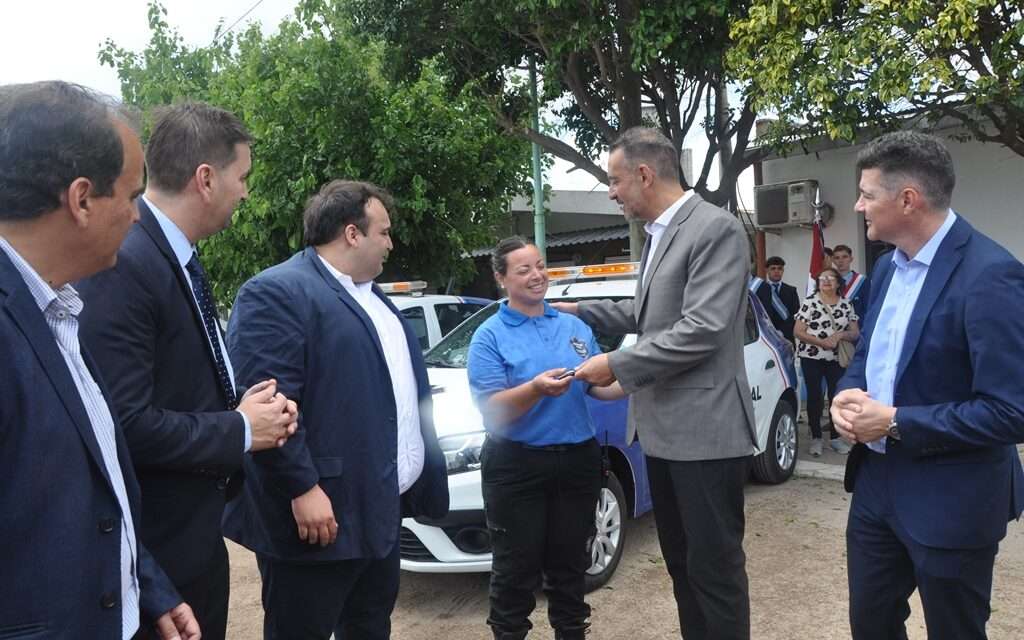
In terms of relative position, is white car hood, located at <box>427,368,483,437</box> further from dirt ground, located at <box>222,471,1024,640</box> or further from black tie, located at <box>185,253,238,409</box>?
black tie, located at <box>185,253,238,409</box>

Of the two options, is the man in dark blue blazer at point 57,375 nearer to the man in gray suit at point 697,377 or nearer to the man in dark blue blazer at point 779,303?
the man in gray suit at point 697,377

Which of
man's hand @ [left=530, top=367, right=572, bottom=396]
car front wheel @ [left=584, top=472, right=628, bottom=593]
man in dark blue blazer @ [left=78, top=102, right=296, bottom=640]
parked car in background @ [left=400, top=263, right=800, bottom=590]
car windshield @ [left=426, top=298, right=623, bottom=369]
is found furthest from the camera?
car windshield @ [left=426, top=298, right=623, bottom=369]

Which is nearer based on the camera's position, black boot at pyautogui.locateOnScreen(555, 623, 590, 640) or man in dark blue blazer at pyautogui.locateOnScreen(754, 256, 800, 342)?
black boot at pyautogui.locateOnScreen(555, 623, 590, 640)

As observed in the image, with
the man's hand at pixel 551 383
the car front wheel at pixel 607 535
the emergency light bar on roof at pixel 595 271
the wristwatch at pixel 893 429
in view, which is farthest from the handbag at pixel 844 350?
the wristwatch at pixel 893 429

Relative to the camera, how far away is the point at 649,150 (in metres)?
3.03

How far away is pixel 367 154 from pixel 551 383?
27.6ft

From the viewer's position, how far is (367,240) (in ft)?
9.19

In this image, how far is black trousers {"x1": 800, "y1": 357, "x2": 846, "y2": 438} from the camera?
7637mm

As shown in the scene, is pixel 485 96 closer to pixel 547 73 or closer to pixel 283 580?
pixel 547 73

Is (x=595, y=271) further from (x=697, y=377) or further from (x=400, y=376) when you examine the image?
(x=400, y=376)

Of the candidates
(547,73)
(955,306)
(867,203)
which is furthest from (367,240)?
(547,73)

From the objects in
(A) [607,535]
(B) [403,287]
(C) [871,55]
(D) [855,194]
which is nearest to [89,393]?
(A) [607,535]

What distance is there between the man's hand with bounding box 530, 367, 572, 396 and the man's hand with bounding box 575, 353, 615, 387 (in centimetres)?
15

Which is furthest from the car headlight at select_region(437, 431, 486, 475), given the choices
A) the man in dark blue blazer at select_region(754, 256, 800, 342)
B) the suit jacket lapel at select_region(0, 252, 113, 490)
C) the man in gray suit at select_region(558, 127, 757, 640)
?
the man in dark blue blazer at select_region(754, 256, 800, 342)
